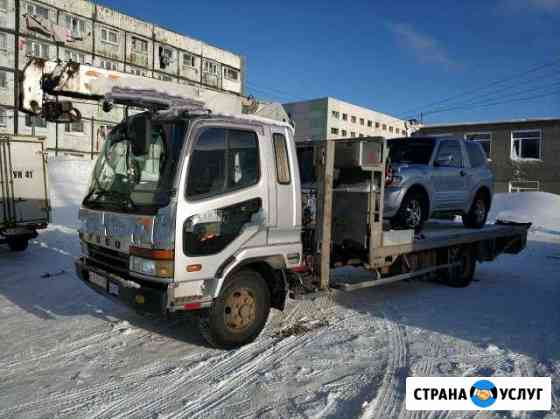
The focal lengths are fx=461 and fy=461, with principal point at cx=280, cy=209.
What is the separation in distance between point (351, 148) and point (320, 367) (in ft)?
9.23

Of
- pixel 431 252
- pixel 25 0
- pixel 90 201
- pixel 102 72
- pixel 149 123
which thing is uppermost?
pixel 25 0

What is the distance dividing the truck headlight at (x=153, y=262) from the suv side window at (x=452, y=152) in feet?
18.8

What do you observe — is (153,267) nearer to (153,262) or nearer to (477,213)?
(153,262)

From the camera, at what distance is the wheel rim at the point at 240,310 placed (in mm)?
4902

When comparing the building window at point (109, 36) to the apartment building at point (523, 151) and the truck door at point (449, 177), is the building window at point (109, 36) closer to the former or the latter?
the apartment building at point (523, 151)

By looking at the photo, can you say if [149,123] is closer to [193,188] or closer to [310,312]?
[193,188]

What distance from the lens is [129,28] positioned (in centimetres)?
3312

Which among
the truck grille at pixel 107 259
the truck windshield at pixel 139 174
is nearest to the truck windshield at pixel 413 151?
the truck windshield at pixel 139 174

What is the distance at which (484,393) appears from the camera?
13.6ft

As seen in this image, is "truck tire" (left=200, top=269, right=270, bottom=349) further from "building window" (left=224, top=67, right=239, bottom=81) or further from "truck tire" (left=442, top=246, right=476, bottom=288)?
"building window" (left=224, top=67, right=239, bottom=81)

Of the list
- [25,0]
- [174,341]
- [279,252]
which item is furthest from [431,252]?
[25,0]

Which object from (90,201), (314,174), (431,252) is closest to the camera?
(90,201)

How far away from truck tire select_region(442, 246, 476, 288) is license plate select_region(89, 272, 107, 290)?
6085 mm

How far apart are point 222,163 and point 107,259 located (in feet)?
5.45
